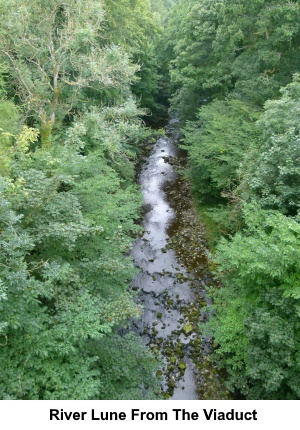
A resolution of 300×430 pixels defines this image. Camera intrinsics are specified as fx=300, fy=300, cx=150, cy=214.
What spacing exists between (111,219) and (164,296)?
3956 mm

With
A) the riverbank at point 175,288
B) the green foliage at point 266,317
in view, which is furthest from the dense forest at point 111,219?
the riverbank at point 175,288

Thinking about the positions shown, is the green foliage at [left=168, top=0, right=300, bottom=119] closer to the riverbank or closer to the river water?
the riverbank

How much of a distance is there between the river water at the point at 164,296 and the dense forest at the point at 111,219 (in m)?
0.97

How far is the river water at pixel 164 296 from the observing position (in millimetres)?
8898

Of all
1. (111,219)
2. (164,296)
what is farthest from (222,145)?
(164,296)

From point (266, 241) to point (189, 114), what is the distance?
17985 mm

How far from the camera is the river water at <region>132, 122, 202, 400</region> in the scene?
8.90 m

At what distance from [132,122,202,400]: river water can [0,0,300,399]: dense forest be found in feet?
3.19

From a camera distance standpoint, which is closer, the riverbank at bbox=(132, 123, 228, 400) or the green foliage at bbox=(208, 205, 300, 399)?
the green foliage at bbox=(208, 205, 300, 399)

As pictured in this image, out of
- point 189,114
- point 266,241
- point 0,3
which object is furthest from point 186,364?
point 189,114

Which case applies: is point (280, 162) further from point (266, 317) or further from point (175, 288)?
point (175, 288)

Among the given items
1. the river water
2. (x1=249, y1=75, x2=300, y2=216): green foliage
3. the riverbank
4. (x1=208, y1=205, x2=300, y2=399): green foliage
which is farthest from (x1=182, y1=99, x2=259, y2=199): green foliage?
(x1=208, y1=205, x2=300, y2=399): green foliage

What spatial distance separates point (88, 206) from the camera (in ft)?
28.2

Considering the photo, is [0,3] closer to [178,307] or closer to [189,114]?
[178,307]
